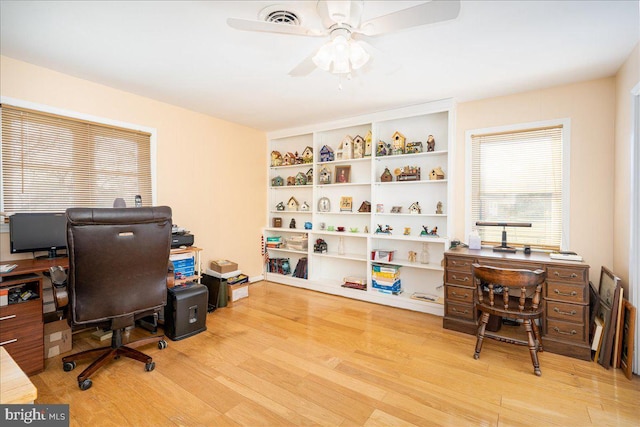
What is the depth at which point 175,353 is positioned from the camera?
2527mm

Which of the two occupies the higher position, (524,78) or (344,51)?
(524,78)

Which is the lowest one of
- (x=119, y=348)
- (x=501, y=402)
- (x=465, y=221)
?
(x=501, y=402)

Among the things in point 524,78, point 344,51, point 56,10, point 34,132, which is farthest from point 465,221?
point 34,132

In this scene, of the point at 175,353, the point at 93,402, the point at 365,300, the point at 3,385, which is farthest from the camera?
the point at 365,300

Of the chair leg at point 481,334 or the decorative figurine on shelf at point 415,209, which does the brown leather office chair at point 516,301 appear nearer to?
the chair leg at point 481,334

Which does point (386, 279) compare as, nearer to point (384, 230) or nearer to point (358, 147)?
point (384, 230)

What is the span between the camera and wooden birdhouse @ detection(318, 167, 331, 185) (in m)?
4.49

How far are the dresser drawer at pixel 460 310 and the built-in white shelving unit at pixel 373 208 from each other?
1.18 feet

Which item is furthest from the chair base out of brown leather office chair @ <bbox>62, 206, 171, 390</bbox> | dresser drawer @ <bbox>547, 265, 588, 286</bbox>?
dresser drawer @ <bbox>547, 265, 588, 286</bbox>

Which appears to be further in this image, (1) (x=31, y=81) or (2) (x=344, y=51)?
(1) (x=31, y=81)

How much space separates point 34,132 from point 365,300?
394 cm

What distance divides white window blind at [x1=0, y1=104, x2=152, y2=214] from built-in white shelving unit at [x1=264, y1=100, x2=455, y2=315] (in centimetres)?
217

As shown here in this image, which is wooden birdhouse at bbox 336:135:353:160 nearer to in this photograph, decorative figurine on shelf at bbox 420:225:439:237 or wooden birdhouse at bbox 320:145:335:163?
wooden birdhouse at bbox 320:145:335:163

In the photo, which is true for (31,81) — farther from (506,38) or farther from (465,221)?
(465,221)
